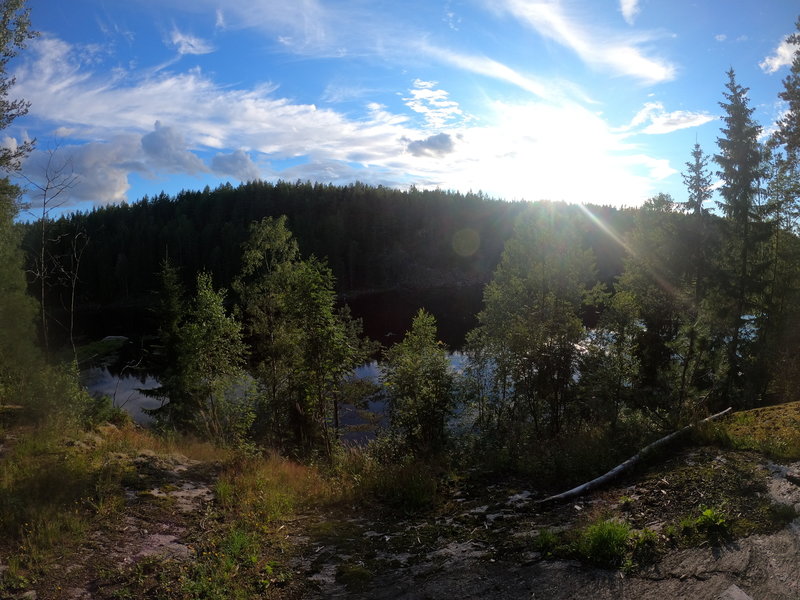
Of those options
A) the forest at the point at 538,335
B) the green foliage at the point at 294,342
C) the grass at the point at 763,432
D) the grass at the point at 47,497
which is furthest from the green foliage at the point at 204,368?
the grass at the point at 763,432

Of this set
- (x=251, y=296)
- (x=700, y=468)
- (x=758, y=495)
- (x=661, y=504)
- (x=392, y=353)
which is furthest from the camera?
(x=251, y=296)

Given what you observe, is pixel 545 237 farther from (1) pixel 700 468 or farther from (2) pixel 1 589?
(2) pixel 1 589

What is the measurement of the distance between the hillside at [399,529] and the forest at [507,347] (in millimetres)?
790

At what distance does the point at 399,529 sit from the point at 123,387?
41132 millimetres

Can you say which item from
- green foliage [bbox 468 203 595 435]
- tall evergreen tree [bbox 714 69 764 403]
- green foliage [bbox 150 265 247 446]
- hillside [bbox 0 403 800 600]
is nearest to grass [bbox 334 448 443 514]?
hillside [bbox 0 403 800 600]

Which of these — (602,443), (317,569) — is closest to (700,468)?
(602,443)

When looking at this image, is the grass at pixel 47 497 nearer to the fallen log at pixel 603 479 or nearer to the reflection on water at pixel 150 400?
the fallen log at pixel 603 479

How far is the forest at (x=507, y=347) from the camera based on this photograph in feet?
40.5

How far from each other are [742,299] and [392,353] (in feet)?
62.4

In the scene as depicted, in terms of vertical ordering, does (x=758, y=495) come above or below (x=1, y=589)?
above

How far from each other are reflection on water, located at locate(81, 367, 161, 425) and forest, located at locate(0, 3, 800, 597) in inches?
350

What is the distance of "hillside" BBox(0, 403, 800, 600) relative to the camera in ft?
17.6

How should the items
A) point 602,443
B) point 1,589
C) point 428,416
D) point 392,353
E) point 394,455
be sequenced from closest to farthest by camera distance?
point 1,589 → point 602,443 → point 394,455 → point 428,416 → point 392,353

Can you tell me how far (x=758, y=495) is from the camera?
6.16m
